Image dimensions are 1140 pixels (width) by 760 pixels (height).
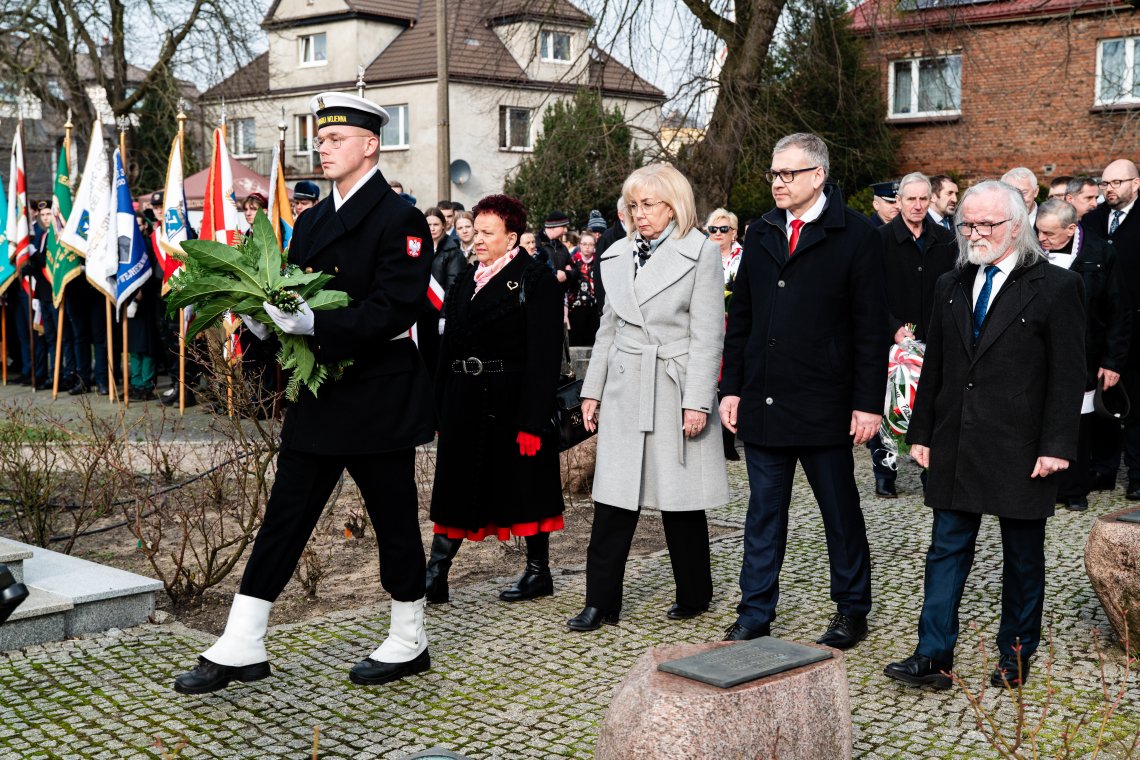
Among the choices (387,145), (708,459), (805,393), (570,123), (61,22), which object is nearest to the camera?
(805,393)

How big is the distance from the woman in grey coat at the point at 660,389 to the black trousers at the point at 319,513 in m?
1.04

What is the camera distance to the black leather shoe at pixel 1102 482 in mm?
9227

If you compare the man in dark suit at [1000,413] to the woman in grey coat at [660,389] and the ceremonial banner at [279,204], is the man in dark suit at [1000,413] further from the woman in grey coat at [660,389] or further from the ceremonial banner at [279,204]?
the ceremonial banner at [279,204]

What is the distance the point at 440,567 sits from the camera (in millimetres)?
6281

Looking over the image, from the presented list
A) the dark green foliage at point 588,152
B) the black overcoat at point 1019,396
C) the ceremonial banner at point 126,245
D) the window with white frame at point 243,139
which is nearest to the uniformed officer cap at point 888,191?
the black overcoat at point 1019,396

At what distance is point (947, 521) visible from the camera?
5.06 m

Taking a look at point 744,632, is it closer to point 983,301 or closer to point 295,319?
point 983,301

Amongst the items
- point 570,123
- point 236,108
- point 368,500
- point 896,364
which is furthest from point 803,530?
point 236,108

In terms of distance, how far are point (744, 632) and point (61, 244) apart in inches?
456

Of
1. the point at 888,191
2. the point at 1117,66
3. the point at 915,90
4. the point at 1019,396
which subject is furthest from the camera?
the point at 915,90

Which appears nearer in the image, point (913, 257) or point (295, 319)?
point (295, 319)

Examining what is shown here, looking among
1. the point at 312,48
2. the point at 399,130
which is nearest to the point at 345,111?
the point at 399,130

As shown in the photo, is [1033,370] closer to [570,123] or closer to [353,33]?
[570,123]

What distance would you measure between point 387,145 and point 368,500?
42.0 meters
